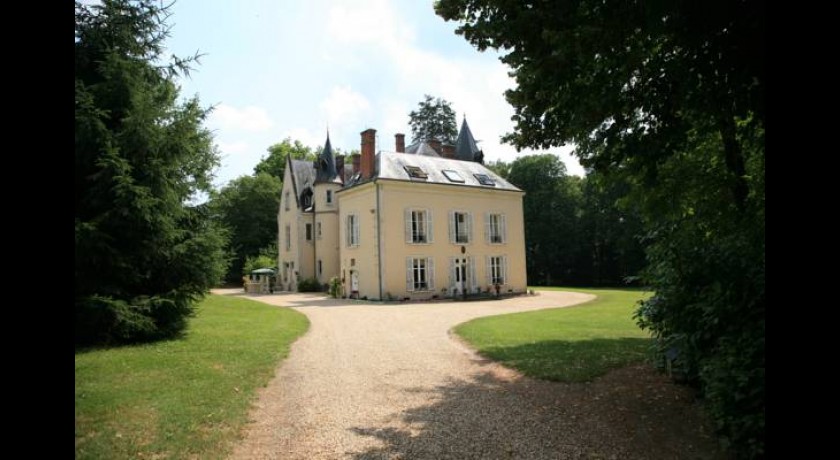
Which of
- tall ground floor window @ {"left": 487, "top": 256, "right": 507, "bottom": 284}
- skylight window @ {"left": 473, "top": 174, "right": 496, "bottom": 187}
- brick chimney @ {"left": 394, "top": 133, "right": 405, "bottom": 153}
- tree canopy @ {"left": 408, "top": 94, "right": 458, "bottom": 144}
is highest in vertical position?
tree canopy @ {"left": 408, "top": 94, "right": 458, "bottom": 144}

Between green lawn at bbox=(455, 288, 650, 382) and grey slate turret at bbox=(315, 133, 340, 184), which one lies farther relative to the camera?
grey slate turret at bbox=(315, 133, 340, 184)

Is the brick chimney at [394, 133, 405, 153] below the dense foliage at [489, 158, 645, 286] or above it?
above

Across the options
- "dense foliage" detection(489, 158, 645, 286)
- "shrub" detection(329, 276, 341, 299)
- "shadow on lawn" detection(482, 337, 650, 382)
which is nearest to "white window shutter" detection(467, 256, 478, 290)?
"shrub" detection(329, 276, 341, 299)

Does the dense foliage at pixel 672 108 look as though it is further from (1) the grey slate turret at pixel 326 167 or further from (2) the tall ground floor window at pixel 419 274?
(1) the grey slate turret at pixel 326 167

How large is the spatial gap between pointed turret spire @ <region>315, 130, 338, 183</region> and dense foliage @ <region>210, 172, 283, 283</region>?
13.5 metres

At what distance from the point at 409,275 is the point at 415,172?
17.6ft

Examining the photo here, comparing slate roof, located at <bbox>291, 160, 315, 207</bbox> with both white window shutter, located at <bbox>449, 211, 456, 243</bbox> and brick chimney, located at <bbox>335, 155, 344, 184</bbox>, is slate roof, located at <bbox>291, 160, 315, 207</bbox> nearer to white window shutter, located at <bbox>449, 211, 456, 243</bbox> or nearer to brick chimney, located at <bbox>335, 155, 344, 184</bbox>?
brick chimney, located at <bbox>335, 155, 344, 184</bbox>

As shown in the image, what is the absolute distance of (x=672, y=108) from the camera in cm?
513

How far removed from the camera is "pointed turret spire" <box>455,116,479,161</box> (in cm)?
3275

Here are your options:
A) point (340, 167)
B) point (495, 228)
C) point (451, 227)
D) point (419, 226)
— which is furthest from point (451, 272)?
point (340, 167)

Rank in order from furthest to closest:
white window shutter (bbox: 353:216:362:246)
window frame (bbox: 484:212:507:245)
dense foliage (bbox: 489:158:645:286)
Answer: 1. dense foliage (bbox: 489:158:645:286)
2. window frame (bbox: 484:212:507:245)
3. white window shutter (bbox: 353:216:362:246)

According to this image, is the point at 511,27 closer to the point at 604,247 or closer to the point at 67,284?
the point at 67,284

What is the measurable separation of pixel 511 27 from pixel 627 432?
4275 mm

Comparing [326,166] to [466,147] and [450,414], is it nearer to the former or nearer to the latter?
[466,147]
